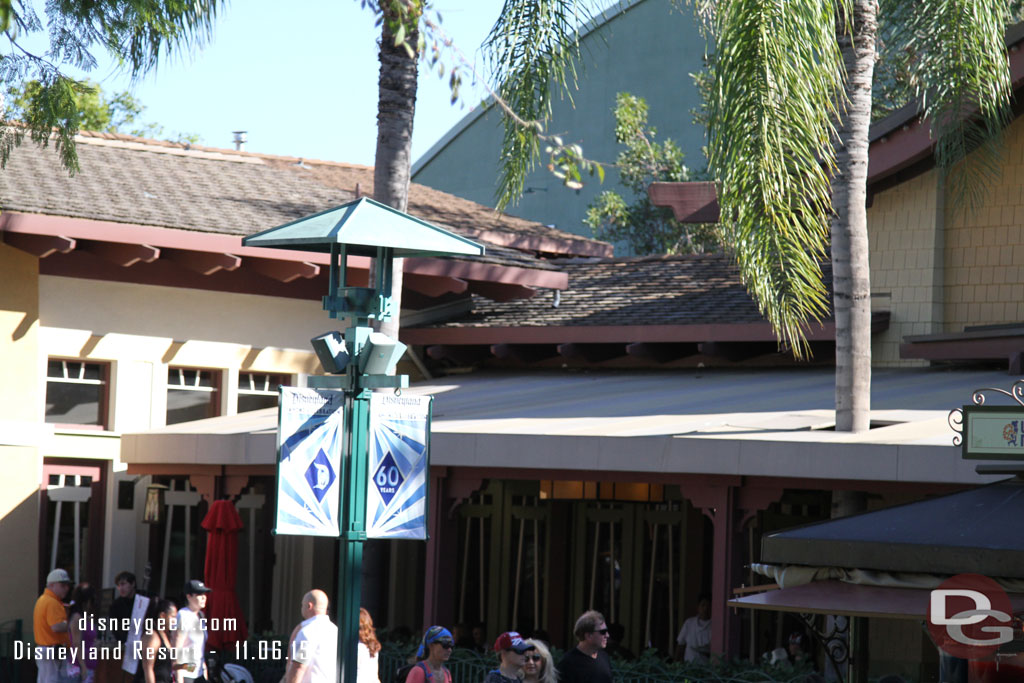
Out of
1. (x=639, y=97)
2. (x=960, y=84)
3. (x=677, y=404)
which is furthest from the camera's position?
(x=639, y=97)

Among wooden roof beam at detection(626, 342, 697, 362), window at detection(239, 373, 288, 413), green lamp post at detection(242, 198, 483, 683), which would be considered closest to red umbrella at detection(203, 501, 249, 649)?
window at detection(239, 373, 288, 413)

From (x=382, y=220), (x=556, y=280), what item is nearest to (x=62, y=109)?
(x=382, y=220)

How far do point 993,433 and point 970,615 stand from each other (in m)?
1.17

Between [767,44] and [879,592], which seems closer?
[879,592]

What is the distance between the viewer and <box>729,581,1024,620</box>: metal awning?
7.60 m

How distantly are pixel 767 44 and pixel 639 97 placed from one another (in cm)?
1821

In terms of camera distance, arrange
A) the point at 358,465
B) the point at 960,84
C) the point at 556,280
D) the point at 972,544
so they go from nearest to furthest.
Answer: the point at 972,544
the point at 358,465
the point at 960,84
the point at 556,280

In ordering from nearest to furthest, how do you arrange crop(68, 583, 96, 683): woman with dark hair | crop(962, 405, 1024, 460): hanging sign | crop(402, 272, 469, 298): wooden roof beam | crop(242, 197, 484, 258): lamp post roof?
crop(242, 197, 484, 258): lamp post roof → crop(962, 405, 1024, 460): hanging sign → crop(68, 583, 96, 683): woman with dark hair → crop(402, 272, 469, 298): wooden roof beam

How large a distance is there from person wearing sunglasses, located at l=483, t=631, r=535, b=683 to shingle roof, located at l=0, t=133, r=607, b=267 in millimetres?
8560

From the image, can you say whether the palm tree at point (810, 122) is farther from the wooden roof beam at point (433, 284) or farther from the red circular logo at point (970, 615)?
the wooden roof beam at point (433, 284)

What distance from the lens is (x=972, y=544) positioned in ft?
24.4

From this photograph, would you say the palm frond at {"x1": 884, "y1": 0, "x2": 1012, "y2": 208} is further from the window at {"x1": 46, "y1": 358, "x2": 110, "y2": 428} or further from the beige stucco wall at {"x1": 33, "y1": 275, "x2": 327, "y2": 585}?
the window at {"x1": 46, "y1": 358, "x2": 110, "y2": 428}

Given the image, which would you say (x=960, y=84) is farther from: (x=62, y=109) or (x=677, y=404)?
(x=62, y=109)

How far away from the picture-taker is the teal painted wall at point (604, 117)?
2817cm
